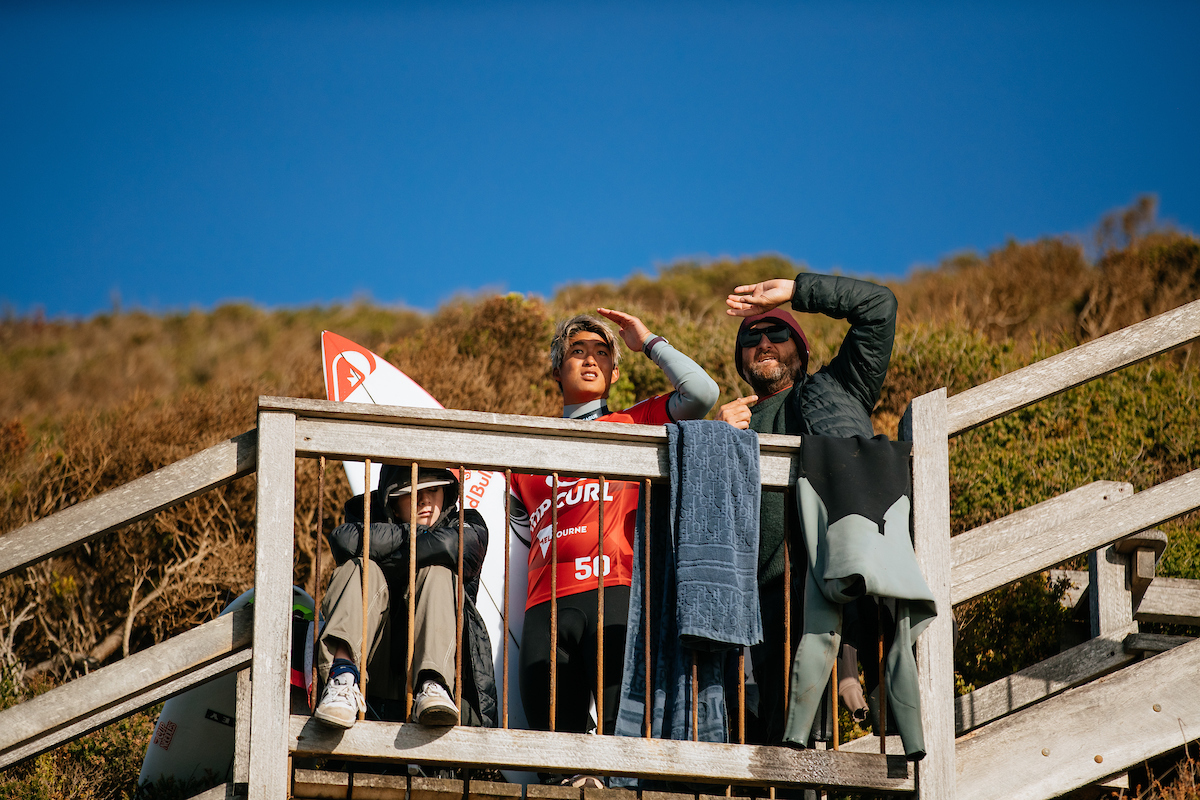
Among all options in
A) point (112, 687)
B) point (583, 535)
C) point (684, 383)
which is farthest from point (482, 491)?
point (112, 687)

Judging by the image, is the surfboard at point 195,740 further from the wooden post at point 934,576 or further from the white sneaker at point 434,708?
the wooden post at point 934,576

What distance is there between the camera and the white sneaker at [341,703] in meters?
3.21

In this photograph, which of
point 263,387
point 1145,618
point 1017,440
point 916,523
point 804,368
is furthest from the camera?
point 263,387

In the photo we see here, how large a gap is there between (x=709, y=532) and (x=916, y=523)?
72cm

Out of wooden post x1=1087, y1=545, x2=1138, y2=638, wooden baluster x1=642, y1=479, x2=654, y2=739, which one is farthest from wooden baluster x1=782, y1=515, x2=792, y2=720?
wooden post x1=1087, y1=545, x2=1138, y2=638

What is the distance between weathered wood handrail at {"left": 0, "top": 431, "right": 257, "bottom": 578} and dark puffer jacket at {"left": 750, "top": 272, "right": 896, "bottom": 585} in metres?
1.83

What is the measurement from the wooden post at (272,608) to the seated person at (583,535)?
1.03 m

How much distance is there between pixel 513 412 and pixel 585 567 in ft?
17.1

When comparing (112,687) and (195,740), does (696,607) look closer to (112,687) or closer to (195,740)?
(112,687)

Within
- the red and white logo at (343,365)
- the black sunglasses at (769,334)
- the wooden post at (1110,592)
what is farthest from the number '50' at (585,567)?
the wooden post at (1110,592)

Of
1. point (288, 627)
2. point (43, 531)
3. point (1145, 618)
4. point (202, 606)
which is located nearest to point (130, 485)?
point (43, 531)

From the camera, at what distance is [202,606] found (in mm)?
7066

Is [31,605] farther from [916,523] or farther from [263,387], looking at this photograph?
[916,523]

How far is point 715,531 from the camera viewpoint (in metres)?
3.50
